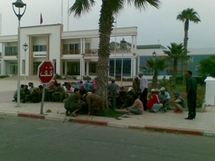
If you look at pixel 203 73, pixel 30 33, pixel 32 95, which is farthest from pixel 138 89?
pixel 30 33

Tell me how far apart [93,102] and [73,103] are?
81 centimetres

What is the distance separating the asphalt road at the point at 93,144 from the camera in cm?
495

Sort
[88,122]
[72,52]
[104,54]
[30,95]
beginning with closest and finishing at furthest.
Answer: [88,122] < [104,54] < [30,95] < [72,52]

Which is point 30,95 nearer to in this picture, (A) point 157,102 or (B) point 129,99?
(B) point 129,99

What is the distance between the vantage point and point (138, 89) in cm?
1127

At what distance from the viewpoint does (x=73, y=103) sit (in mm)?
9438

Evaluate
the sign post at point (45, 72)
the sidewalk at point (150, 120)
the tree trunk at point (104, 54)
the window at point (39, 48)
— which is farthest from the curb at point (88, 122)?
the window at point (39, 48)

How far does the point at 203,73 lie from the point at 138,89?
21.5 m

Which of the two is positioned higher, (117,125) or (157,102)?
(157,102)

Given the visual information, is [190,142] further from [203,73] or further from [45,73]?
[203,73]

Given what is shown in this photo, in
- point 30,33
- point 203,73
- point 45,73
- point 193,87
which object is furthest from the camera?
point 30,33

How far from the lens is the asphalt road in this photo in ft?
16.3

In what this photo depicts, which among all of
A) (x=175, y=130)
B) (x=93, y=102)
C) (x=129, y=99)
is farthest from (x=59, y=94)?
(x=175, y=130)

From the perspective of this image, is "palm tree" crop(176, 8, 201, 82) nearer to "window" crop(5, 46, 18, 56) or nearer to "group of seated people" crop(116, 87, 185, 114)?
"group of seated people" crop(116, 87, 185, 114)
